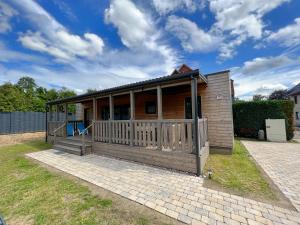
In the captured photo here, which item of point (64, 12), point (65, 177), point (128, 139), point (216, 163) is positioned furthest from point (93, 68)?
point (216, 163)

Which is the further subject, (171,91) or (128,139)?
(171,91)

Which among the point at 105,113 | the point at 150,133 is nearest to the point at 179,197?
the point at 150,133

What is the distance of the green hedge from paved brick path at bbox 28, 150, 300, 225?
9.33 meters

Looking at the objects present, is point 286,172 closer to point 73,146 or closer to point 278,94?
point 73,146

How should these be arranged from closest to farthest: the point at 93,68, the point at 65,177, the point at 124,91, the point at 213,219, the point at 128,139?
the point at 213,219
the point at 65,177
the point at 128,139
the point at 124,91
the point at 93,68

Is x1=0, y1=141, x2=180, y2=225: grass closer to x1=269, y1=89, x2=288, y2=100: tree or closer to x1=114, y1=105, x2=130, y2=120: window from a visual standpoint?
x1=114, y1=105, x2=130, y2=120: window

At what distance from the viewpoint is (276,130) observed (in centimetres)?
1005

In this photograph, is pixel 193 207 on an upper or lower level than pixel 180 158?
lower

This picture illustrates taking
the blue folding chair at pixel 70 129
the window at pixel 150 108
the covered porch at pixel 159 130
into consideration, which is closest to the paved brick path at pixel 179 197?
the covered porch at pixel 159 130

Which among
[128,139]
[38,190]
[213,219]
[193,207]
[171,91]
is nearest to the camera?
[213,219]

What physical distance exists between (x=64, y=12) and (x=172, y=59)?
275 inches

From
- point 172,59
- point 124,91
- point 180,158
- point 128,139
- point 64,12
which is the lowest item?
point 180,158

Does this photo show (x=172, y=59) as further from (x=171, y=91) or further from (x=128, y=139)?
(x=128, y=139)

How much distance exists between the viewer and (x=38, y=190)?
146 inches
